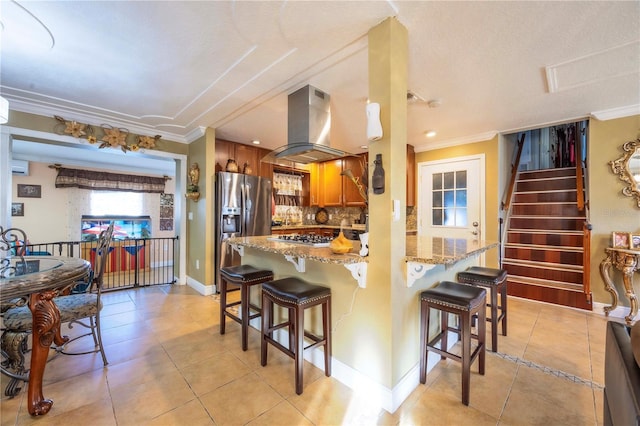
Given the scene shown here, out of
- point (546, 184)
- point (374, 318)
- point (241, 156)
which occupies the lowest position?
point (374, 318)

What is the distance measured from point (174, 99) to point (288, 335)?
2733mm

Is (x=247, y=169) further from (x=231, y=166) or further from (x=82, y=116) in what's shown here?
(x=82, y=116)

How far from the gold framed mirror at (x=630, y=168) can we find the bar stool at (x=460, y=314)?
2.72 meters

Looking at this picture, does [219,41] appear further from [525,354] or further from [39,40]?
[525,354]

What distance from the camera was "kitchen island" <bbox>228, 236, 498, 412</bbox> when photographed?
1586 mm

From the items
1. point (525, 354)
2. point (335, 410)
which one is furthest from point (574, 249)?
point (335, 410)

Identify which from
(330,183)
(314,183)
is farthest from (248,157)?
(330,183)

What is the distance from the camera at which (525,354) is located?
2.20m

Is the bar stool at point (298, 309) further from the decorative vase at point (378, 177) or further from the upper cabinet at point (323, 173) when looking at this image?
the upper cabinet at point (323, 173)

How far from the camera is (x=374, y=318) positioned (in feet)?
5.45

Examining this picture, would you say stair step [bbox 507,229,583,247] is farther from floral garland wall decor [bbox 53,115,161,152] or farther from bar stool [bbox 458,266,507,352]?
floral garland wall decor [bbox 53,115,161,152]

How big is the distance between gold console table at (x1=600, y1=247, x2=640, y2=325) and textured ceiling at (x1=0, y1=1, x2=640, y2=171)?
62.9 inches

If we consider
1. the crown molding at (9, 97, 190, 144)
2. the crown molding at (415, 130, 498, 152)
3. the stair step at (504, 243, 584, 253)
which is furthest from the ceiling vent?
the stair step at (504, 243, 584, 253)

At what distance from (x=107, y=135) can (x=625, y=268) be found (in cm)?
634
